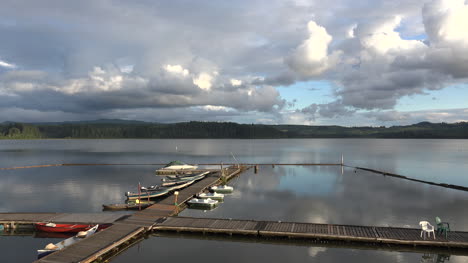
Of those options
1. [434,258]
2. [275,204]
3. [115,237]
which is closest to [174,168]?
[275,204]

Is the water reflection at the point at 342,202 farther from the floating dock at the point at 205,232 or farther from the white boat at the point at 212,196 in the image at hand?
the floating dock at the point at 205,232

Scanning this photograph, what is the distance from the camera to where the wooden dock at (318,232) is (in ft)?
87.0

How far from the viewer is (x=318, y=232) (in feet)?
92.8

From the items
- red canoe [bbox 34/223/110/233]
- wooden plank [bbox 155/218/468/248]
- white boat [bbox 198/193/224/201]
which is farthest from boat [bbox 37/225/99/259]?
white boat [bbox 198/193/224/201]

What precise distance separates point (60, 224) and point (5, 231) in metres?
6.51

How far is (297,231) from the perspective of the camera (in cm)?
2844

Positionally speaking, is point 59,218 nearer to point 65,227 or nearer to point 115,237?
point 65,227

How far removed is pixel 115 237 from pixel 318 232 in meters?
18.7

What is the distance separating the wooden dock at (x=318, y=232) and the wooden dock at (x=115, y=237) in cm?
199

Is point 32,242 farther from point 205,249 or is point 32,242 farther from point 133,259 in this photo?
point 205,249

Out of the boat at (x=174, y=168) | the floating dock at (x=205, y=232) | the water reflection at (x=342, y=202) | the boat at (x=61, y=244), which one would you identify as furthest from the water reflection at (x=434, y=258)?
the boat at (x=174, y=168)

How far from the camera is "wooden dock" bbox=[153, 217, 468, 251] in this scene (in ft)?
87.0

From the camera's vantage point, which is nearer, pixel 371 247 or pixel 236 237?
pixel 371 247

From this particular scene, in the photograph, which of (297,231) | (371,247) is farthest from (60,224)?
(371,247)
